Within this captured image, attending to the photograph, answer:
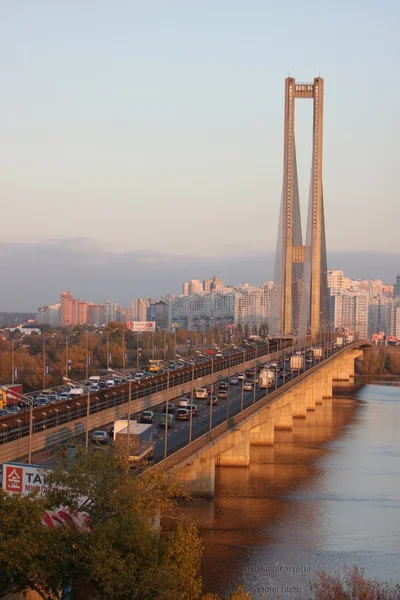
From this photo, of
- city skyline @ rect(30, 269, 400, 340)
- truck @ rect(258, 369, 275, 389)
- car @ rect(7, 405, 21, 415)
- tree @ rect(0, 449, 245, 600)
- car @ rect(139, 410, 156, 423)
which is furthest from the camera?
city skyline @ rect(30, 269, 400, 340)

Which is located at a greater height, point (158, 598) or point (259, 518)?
point (158, 598)

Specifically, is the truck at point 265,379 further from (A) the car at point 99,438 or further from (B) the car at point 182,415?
(A) the car at point 99,438

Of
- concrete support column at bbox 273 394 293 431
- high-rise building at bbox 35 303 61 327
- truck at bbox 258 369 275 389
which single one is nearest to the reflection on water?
truck at bbox 258 369 275 389

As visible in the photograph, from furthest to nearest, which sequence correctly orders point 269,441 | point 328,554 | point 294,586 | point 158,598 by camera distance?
1. point 269,441
2. point 328,554
3. point 294,586
4. point 158,598

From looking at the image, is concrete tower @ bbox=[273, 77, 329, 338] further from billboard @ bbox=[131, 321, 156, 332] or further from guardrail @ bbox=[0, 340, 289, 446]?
billboard @ bbox=[131, 321, 156, 332]

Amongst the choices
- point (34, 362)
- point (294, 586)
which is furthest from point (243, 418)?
point (34, 362)

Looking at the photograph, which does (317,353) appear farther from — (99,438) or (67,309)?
(67,309)

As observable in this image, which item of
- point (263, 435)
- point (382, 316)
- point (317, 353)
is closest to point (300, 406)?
point (317, 353)

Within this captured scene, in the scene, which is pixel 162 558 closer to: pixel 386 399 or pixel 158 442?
pixel 158 442
